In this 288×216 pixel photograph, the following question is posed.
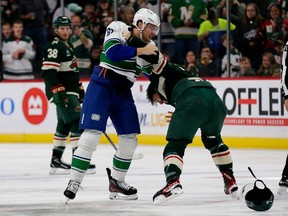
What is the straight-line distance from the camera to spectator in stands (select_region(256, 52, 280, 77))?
14.6 m

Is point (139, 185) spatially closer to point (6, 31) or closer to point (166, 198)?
point (166, 198)

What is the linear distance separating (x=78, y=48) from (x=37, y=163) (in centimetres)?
465

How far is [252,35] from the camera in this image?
49.0ft

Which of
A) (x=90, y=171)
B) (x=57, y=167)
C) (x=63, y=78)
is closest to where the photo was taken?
(x=63, y=78)

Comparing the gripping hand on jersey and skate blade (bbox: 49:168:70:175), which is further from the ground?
the gripping hand on jersey

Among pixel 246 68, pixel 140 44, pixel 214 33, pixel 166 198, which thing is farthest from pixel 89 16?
pixel 166 198

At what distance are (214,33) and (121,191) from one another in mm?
7384

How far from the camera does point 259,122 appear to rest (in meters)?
14.5

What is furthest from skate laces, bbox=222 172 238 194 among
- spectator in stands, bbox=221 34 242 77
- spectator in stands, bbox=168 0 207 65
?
spectator in stands, bbox=168 0 207 65

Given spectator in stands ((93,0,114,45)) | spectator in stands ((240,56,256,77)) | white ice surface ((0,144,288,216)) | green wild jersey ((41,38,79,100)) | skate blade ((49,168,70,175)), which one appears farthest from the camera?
spectator in stands ((93,0,114,45))

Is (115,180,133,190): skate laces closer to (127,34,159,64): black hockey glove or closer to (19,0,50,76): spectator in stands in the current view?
(127,34,159,64): black hockey glove

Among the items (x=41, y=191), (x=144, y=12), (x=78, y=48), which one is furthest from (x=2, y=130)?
(x=144, y=12)

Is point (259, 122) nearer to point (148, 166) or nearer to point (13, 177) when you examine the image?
point (148, 166)

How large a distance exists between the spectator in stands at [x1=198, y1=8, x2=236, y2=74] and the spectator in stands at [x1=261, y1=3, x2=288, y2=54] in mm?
730
